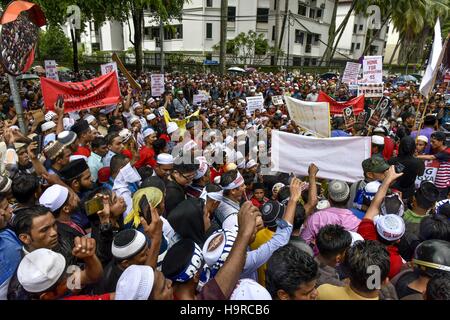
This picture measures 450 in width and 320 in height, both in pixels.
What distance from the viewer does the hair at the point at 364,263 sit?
193 centimetres

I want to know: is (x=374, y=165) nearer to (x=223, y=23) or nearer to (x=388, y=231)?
(x=388, y=231)

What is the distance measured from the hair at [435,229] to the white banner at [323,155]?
1.29 meters

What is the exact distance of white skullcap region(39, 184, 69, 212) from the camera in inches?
109

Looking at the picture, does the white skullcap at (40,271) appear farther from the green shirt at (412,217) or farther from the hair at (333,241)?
the green shirt at (412,217)

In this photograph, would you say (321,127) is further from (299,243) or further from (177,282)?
(177,282)

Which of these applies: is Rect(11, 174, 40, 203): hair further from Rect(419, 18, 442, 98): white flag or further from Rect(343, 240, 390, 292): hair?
Rect(419, 18, 442, 98): white flag

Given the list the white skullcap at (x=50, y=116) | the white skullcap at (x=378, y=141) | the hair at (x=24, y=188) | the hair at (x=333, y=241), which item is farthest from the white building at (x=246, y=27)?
the hair at (x=333, y=241)

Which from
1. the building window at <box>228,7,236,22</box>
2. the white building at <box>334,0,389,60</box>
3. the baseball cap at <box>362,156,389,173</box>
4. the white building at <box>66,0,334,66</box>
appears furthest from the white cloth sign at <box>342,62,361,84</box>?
the white building at <box>334,0,389,60</box>

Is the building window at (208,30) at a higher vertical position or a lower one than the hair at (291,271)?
higher

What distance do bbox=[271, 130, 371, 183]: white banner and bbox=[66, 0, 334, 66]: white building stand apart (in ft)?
103

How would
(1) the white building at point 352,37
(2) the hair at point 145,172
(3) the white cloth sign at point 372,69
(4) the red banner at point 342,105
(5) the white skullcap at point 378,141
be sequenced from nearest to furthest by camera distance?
(2) the hair at point 145,172, (5) the white skullcap at point 378,141, (4) the red banner at point 342,105, (3) the white cloth sign at point 372,69, (1) the white building at point 352,37

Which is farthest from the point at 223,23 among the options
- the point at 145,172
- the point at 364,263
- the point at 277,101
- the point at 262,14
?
the point at 364,263

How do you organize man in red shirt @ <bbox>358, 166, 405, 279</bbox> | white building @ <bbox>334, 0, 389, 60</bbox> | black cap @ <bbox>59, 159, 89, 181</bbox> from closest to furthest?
man in red shirt @ <bbox>358, 166, 405, 279</bbox> → black cap @ <bbox>59, 159, 89, 181</bbox> → white building @ <bbox>334, 0, 389, 60</bbox>

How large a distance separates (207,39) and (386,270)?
3705 cm
